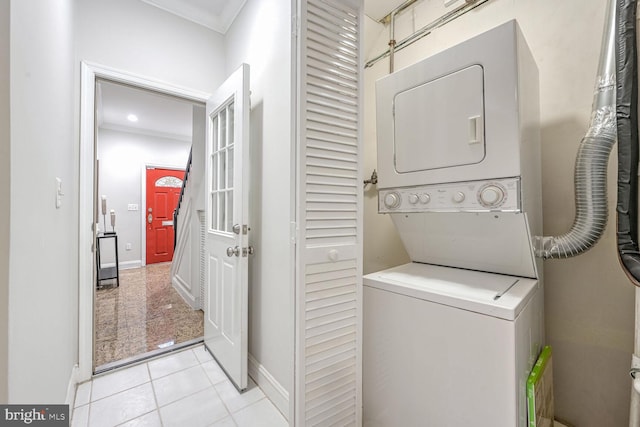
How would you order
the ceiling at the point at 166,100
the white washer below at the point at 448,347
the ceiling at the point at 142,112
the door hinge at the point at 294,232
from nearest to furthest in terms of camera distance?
the white washer below at the point at 448,347, the door hinge at the point at 294,232, the ceiling at the point at 166,100, the ceiling at the point at 142,112

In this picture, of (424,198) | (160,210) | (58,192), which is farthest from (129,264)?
(424,198)

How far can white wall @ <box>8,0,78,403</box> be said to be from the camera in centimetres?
74

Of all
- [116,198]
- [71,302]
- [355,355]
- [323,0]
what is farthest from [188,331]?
[116,198]

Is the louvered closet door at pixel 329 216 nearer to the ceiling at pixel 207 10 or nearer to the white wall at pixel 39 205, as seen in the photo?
the white wall at pixel 39 205

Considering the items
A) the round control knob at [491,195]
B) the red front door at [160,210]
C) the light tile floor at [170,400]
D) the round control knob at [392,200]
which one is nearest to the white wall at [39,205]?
the light tile floor at [170,400]

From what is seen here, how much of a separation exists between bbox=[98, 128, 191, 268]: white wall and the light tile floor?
13.3 ft

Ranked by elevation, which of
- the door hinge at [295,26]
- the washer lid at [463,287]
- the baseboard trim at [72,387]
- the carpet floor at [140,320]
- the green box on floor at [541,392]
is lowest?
the carpet floor at [140,320]

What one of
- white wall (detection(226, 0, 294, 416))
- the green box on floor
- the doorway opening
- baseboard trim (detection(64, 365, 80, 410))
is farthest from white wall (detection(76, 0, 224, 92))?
the green box on floor

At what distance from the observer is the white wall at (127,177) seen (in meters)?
4.96

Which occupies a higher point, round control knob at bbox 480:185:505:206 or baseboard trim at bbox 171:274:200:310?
round control knob at bbox 480:185:505:206

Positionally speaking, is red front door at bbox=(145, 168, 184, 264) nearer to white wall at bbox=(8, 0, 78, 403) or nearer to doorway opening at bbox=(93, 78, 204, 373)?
doorway opening at bbox=(93, 78, 204, 373)

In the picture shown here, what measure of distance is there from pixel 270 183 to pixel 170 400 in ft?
4.86

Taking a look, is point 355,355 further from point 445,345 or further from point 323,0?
point 323,0

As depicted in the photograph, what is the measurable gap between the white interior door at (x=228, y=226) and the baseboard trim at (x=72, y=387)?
0.81 meters
